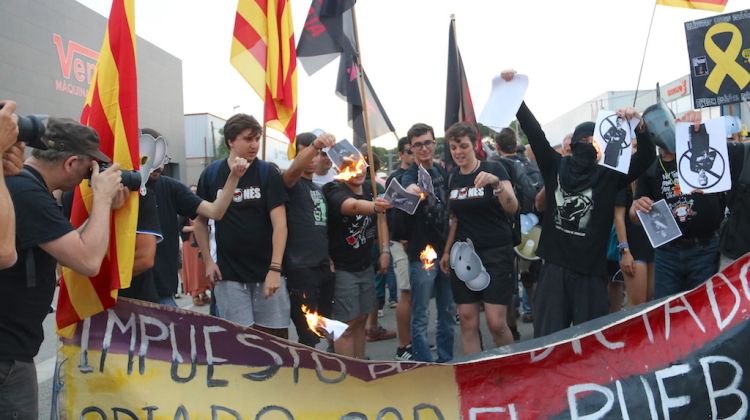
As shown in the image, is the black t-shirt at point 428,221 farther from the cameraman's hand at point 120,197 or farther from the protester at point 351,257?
the cameraman's hand at point 120,197

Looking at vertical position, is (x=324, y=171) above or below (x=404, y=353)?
above

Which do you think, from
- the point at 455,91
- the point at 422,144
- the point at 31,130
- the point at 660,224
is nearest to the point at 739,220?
the point at 660,224

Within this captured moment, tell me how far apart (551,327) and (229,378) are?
1.98 meters

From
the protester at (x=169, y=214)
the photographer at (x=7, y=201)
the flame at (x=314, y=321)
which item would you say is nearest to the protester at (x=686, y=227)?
the flame at (x=314, y=321)

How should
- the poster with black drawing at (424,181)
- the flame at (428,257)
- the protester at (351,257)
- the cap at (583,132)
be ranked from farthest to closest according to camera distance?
1. the flame at (428,257)
2. the poster with black drawing at (424,181)
3. the protester at (351,257)
4. the cap at (583,132)

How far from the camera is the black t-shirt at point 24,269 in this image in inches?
83.8

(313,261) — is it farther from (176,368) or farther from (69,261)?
(69,261)

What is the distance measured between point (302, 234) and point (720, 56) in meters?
3.10

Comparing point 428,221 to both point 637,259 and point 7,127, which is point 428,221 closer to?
point 637,259

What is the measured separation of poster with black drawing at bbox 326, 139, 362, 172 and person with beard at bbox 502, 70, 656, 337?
1081 millimetres

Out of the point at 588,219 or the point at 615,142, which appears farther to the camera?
the point at 588,219

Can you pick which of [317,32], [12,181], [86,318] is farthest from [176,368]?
[317,32]

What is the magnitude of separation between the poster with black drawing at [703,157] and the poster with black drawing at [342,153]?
2.00 m

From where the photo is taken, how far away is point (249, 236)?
401 cm
